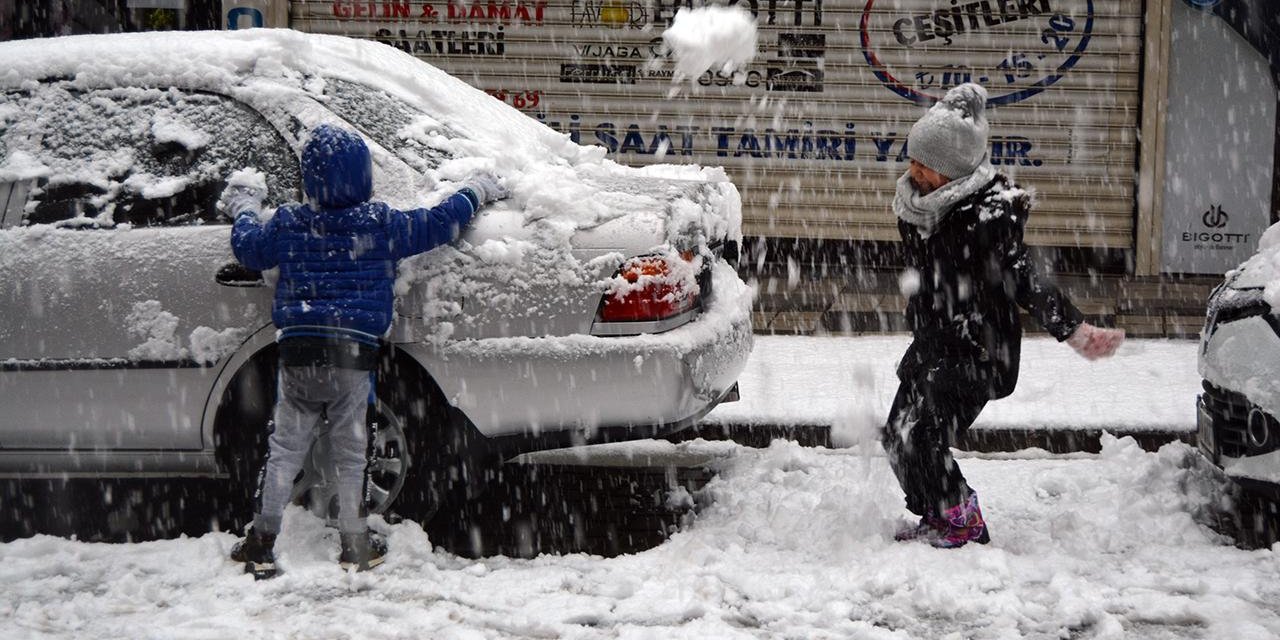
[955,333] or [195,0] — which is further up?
[195,0]

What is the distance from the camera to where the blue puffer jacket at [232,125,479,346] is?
408 centimetres

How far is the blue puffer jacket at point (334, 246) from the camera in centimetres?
408

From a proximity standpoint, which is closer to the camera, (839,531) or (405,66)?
(839,531)

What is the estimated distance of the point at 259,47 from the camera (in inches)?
187

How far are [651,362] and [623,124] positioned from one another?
699 centimetres

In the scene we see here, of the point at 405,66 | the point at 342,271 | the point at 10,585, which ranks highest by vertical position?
the point at 405,66

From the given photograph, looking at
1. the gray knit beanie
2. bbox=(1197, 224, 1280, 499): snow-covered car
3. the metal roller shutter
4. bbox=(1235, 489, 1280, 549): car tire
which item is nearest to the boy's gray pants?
the gray knit beanie

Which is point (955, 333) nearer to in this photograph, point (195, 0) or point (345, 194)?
point (345, 194)

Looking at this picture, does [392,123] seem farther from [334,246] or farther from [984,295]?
[984,295]

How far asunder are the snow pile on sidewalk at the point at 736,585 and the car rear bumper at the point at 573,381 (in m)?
0.48

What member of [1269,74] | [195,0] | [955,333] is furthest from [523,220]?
[1269,74]

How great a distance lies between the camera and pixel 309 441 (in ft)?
14.1

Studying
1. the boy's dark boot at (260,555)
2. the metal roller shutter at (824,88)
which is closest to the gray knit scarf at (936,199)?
the boy's dark boot at (260,555)

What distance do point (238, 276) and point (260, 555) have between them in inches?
38.3
